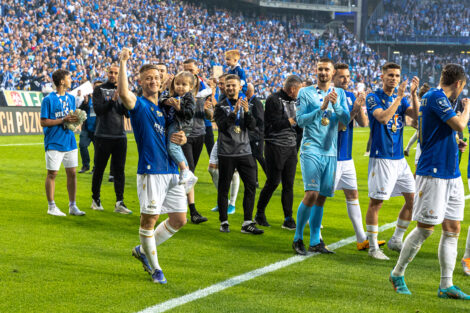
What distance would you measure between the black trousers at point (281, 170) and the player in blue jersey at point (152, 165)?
2.94 metres

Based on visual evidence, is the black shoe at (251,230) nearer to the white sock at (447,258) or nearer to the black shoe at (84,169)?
the white sock at (447,258)

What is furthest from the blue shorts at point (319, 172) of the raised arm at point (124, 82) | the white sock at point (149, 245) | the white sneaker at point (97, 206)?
the white sneaker at point (97, 206)

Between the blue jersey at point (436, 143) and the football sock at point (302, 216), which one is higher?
the blue jersey at point (436, 143)

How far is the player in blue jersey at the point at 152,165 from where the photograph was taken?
5.57 m

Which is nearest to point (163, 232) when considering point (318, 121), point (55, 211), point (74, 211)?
point (318, 121)

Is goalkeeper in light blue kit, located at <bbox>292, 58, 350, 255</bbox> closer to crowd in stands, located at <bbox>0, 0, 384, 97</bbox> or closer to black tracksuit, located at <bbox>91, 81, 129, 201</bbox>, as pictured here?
black tracksuit, located at <bbox>91, 81, 129, 201</bbox>

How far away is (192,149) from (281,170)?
1.49 metres

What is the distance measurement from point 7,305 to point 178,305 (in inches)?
53.2

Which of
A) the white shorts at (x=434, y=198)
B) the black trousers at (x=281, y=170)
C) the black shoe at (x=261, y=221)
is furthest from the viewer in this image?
the black shoe at (x=261, y=221)

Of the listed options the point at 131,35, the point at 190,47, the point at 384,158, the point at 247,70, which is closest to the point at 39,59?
the point at 131,35

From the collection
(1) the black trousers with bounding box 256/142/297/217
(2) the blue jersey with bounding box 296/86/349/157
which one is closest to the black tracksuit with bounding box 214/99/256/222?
(1) the black trousers with bounding box 256/142/297/217

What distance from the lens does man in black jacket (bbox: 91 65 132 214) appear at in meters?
9.50

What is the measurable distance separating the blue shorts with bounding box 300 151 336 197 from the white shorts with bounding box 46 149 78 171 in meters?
3.70

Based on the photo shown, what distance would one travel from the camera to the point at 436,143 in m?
5.38
